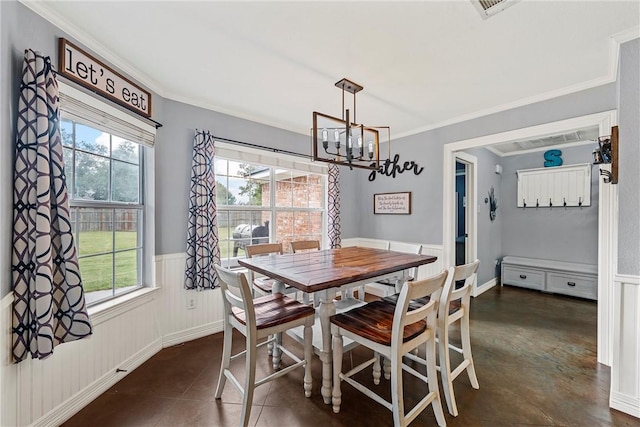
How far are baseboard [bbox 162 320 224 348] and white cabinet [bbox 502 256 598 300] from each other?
4.72m

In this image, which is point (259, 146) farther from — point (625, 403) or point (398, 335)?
point (625, 403)

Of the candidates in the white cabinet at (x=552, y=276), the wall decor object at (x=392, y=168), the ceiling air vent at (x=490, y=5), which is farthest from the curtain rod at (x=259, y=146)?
the white cabinet at (x=552, y=276)

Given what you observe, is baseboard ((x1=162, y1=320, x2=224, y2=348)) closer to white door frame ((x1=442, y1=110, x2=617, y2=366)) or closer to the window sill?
the window sill

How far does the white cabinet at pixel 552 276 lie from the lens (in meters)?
3.73

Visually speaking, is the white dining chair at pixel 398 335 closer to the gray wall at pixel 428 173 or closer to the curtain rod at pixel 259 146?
the gray wall at pixel 428 173

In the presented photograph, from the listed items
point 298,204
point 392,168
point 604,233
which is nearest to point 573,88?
point 604,233

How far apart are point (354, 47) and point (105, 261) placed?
2568 mm

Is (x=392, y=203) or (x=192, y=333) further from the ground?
(x=392, y=203)

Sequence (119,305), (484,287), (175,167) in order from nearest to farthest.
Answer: (119,305) < (175,167) < (484,287)

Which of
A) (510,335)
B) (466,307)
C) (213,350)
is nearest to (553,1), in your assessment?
(466,307)

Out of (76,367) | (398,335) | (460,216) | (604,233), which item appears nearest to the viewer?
(398,335)

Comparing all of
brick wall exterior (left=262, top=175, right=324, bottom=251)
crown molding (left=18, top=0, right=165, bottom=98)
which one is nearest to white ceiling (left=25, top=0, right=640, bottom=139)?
crown molding (left=18, top=0, right=165, bottom=98)

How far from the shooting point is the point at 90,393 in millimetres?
1804

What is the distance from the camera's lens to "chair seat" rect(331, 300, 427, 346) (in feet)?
4.94
